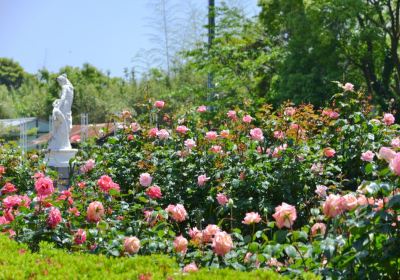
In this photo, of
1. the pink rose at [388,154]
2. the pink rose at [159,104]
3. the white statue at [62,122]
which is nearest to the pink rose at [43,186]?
the pink rose at [388,154]

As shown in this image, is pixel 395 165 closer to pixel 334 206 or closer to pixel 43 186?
pixel 334 206

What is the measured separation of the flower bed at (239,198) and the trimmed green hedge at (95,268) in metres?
0.14

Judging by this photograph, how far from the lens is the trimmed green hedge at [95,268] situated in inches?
77.4

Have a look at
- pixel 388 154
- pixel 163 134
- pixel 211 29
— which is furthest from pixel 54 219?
pixel 211 29

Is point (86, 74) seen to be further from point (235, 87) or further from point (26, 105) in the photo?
point (235, 87)

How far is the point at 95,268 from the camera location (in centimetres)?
211

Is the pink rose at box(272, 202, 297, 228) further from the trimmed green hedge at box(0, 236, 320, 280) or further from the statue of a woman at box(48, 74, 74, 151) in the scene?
the statue of a woman at box(48, 74, 74, 151)

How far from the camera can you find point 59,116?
33.3ft

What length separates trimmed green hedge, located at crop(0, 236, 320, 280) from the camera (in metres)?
1.97

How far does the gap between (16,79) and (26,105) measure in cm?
2449

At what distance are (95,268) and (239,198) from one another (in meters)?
1.58

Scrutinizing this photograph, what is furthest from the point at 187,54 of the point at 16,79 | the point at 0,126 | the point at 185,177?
the point at 16,79

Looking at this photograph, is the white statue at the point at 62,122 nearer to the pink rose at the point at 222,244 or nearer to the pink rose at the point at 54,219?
the pink rose at the point at 54,219

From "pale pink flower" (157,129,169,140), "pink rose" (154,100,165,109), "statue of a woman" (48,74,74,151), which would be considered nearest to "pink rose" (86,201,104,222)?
"pale pink flower" (157,129,169,140)
